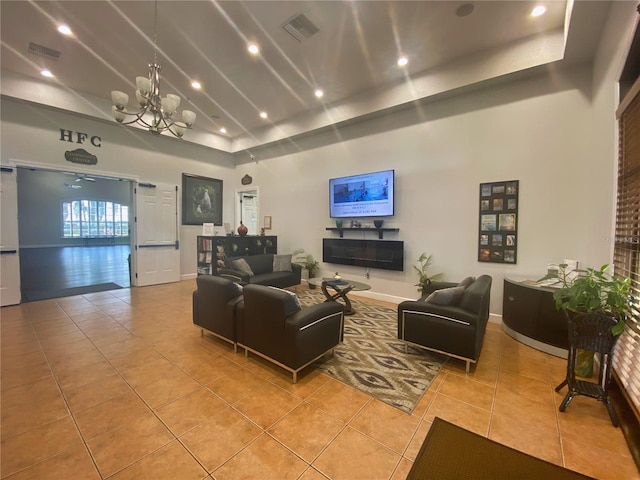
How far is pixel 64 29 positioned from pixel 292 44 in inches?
115

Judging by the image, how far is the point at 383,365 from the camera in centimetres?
271

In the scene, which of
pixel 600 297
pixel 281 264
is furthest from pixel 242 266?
pixel 600 297

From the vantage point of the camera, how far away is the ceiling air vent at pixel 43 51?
3725 millimetres

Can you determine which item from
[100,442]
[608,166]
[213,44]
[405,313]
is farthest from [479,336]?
[213,44]

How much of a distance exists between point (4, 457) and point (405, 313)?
10.3 ft

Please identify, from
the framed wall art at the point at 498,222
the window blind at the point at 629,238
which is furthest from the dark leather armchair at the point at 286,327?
the framed wall art at the point at 498,222

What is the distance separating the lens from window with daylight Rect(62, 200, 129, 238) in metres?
13.1

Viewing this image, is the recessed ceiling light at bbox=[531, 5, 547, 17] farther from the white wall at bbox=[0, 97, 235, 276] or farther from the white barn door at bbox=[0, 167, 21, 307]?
the white barn door at bbox=[0, 167, 21, 307]

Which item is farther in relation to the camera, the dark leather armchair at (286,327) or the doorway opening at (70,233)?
the doorway opening at (70,233)

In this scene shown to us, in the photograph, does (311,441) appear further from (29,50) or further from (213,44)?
(29,50)

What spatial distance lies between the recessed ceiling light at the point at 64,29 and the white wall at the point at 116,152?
2312 millimetres

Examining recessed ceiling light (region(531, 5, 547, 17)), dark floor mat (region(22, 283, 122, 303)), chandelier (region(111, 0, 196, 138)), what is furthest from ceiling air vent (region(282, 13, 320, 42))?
dark floor mat (region(22, 283, 122, 303))

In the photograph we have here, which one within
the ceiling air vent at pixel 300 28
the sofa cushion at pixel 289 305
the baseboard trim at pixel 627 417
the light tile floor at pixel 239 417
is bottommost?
the light tile floor at pixel 239 417

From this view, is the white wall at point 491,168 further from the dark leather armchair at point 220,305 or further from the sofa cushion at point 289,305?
the dark leather armchair at point 220,305
